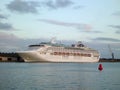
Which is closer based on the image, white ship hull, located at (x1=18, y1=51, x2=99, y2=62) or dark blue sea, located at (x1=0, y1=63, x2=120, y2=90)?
dark blue sea, located at (x1=0, y1=63, x2=120, y2=90)

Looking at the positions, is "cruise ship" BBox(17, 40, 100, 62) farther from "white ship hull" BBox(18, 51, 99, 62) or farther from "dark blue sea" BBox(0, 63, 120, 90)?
"dark blue sea" BBox(0, 63, 120, 90)

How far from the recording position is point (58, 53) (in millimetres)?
117312

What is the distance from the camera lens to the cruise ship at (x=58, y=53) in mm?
108438

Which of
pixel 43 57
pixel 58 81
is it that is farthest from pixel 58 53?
pixel 58 81

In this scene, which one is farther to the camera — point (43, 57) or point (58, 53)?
point (58, 53)

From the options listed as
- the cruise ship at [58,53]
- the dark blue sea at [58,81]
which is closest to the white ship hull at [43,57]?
the cruise ship at [58,53]

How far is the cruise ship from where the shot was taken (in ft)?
356

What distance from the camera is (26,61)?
371ft

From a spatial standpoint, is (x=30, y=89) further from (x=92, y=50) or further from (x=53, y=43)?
(x=92, y=50)

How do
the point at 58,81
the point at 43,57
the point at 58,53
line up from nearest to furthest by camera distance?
the point at 58,81, the point at 43,57, the point at 58,53

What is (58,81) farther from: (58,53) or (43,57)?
(58,53)

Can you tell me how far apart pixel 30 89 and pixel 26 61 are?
84.6m

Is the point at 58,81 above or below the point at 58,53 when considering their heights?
below

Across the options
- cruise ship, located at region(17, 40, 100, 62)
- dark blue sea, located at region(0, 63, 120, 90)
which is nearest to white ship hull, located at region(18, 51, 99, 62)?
cruise ship, located at region(17, 40, 100, 62)
